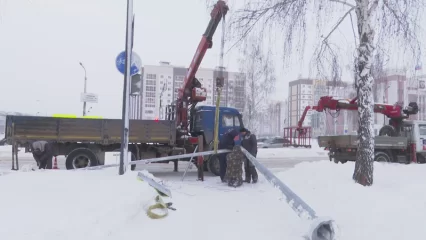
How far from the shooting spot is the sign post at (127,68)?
8.25 metres

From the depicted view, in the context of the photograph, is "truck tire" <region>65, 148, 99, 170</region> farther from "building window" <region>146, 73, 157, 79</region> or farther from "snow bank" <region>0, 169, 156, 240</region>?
"building window" <region>146, 73, 157, 79</region>

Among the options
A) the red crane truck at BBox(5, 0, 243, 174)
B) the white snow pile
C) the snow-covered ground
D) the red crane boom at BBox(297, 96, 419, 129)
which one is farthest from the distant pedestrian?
the red crane boom at BBox(297, 96, 419, 129)

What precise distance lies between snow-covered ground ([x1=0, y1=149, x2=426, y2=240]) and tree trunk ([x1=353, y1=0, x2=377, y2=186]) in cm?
44

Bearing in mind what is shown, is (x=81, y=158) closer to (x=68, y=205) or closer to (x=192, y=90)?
(x=192, y=90)

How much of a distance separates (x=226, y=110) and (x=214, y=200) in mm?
5516

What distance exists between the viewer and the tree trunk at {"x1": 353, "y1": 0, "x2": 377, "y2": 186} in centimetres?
802

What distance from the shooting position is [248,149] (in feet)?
31.8

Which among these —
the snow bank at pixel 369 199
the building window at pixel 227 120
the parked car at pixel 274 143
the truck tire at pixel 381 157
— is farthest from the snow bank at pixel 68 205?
the parked car at pixel 274 143

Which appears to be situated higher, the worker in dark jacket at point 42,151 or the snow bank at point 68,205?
the worker in dark jacket at point 42,151

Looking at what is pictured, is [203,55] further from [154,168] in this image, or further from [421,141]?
[421,141]

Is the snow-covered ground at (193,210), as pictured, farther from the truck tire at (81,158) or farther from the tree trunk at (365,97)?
the truck tire at (81,158)

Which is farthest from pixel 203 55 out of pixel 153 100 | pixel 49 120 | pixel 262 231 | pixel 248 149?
pixel 153 100

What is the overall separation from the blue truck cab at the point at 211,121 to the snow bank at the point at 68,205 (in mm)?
5164

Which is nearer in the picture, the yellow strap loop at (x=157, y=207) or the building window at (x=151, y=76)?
the yellow strap loop at (x=157, y=207)
